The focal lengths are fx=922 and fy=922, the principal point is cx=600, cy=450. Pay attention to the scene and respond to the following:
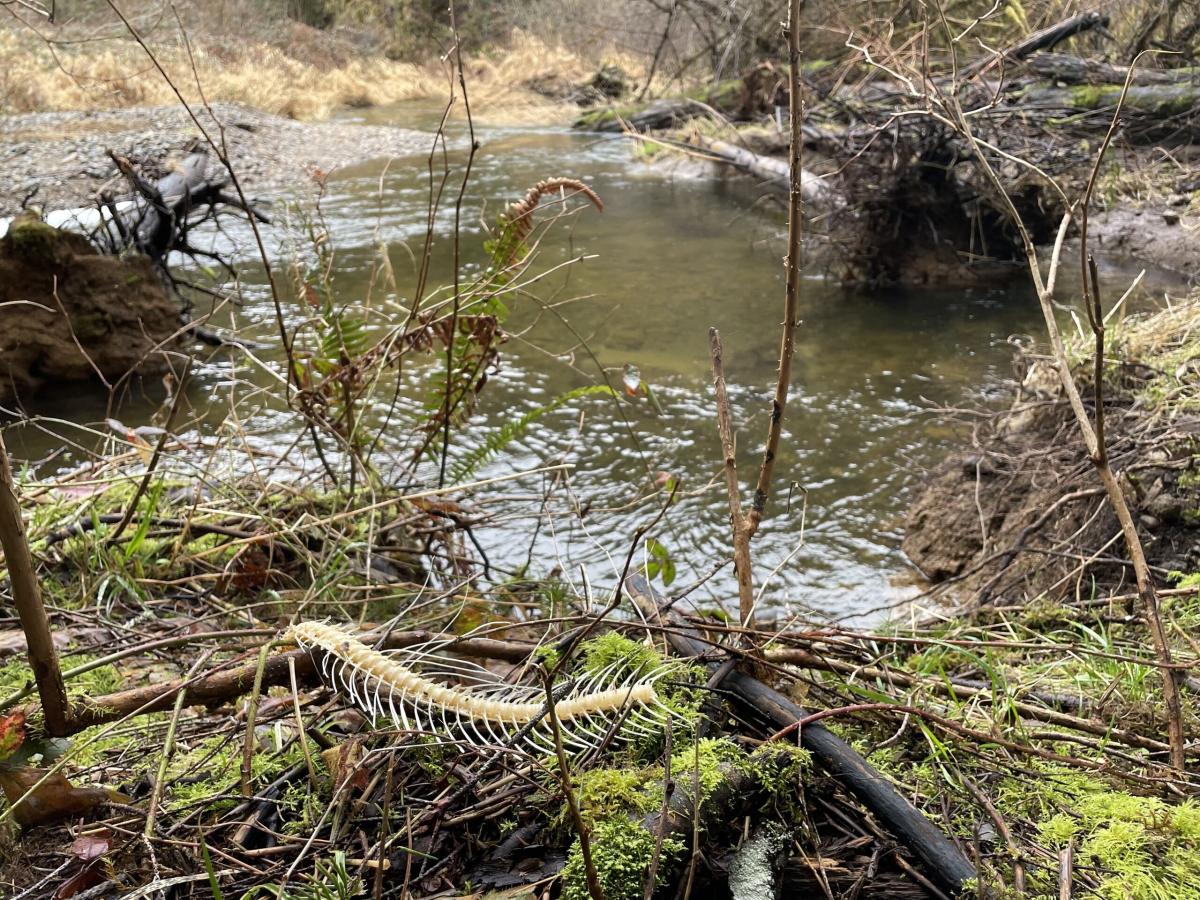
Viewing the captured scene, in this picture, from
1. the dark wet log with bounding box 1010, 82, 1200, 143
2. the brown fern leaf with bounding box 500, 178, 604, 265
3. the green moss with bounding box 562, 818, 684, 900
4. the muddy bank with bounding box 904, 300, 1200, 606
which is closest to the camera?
the green moss with bounding box 562, 818, 684, 900

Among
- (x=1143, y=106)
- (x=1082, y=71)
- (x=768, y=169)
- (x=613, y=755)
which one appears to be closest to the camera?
(x=613, y=755)

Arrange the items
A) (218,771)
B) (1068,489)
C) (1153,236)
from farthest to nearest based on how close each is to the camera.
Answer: (1153,236) → (1068,489) → (218,771)

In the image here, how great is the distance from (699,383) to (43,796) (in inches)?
233

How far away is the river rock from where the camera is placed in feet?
21.4

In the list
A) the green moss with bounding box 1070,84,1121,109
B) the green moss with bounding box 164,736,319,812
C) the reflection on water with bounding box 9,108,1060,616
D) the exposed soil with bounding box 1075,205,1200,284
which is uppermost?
the green moss with bounding box 1070,84,1121,109

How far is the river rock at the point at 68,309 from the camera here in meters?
6.52

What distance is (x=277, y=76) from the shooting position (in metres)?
23.3

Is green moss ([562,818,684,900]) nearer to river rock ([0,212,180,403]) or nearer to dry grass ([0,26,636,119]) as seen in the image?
river rock ([0,212,180,403])

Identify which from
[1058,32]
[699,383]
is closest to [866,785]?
[699,383]

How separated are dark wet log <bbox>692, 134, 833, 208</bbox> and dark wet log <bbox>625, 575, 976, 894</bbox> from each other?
24.7 feet

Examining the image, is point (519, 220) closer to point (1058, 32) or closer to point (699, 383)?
point (699, 383)

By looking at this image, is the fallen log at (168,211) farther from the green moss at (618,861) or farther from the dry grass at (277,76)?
the dry grass at (277,76)

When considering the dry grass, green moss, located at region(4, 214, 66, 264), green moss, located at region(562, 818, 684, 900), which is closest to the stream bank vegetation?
green moss, located at region(562, 818, 684, 900)

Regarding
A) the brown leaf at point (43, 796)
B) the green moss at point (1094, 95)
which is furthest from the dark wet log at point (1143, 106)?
the brown leaf at point (43, 796)
